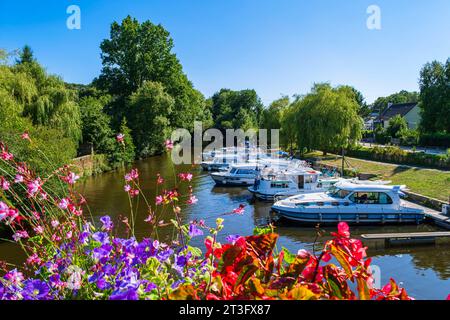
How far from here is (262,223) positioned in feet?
62.9

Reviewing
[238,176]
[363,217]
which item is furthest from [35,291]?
[238,176]

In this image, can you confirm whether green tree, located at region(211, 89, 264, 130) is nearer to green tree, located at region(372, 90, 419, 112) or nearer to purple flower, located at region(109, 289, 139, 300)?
green tree, located at region(372, 90, 419, 112)

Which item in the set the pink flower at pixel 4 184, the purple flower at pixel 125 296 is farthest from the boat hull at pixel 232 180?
the purple flower at pixel 125 296

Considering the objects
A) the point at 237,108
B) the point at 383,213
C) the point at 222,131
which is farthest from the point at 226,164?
the point at 237,108

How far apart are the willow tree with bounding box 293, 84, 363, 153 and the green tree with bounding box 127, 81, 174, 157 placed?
19.3m

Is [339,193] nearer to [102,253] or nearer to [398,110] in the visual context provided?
[102,253]

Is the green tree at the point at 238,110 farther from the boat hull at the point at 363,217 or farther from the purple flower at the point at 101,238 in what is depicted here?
the purple flower at the point at 101,238

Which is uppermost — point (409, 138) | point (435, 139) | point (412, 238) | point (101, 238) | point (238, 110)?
point (238, 110)

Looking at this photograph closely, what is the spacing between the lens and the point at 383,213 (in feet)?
59.4

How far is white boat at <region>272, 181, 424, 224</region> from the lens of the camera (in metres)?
18.0

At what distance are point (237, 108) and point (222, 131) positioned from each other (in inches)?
327

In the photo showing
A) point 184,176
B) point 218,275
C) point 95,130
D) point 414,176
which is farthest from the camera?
point 95,130

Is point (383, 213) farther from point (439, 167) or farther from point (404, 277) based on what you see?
point (439, 167)

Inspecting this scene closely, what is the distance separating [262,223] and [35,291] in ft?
57.6
